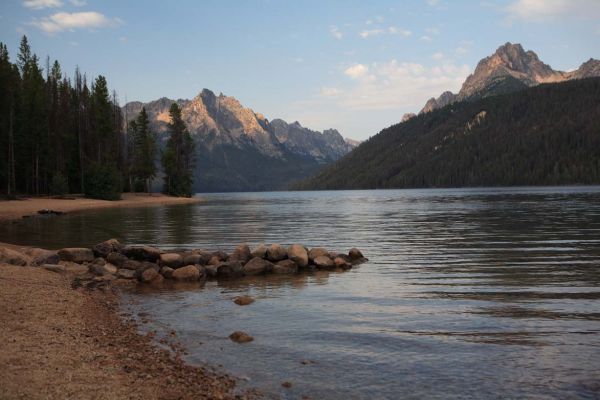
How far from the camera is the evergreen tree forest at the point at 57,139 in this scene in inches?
3381

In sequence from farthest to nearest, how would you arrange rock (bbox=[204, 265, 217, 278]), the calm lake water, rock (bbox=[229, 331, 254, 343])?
rock (bbox=[204, 265, 217, 278]), rock (bbox=[229, 331, 254, 343]), the calm lake water

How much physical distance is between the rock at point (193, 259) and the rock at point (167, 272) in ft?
4.05

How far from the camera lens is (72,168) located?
355 ft

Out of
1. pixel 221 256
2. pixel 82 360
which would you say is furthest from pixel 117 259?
pixel 82 360

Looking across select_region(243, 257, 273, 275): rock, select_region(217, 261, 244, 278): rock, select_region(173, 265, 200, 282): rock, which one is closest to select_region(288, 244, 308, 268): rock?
select_region(243, 257, 273, 275): rock

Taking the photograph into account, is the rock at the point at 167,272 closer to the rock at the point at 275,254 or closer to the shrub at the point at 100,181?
the rock at the point at 275,254

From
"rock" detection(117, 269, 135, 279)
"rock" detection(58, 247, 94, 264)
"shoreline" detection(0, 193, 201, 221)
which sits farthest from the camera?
"shoreline" detection(0, 193, 201, 221)

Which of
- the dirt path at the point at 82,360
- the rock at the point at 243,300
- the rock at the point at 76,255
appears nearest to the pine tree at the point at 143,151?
the rock at the point at 76,255

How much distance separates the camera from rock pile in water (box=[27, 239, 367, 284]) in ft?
80.7

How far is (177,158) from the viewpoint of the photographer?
14738 centimetres

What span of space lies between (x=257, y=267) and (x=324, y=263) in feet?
11.9

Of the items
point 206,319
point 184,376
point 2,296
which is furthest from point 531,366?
point 2,296

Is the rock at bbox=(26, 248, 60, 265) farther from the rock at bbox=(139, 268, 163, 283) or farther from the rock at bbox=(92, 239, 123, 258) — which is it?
the rock at bbox=(139, 268, 163, 283)

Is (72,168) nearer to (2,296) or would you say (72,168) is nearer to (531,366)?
(2,296)
